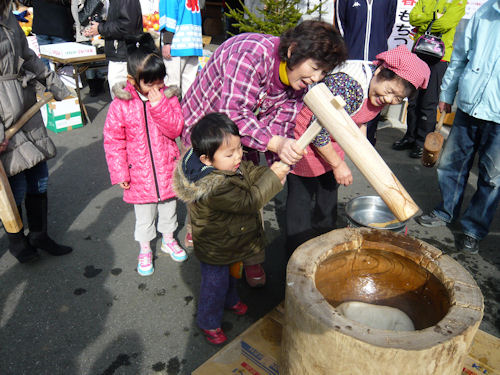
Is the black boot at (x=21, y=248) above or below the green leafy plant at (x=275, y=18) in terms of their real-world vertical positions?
below

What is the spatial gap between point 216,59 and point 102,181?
2.39 m

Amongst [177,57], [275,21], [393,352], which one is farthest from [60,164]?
[393,352]

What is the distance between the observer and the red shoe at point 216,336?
2.26 metres

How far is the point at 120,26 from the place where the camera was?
4.80m

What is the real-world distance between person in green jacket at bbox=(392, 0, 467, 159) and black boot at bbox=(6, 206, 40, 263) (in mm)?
3768

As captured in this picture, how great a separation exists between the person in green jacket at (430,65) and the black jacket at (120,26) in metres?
3.18

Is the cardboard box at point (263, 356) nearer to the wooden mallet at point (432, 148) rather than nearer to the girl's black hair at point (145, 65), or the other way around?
the wooden mallet at point (432, 148)

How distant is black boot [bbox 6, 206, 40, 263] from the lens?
2.70m

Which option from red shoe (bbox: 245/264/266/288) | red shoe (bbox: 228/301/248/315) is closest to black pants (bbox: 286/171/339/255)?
red shoe (bbox: 245/264/266/288)

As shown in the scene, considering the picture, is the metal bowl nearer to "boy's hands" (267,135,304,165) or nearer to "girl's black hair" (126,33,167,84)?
"boy's hands" (267,135,304,165)

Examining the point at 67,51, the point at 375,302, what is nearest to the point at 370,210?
the point at 375,302

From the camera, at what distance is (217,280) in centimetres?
213

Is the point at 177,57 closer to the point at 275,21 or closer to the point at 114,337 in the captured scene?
the point at 275,21

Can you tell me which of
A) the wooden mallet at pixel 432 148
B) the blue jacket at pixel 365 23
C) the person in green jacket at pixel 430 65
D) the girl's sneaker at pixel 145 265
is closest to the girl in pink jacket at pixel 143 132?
the girl's sneaker at pixel 145 265
